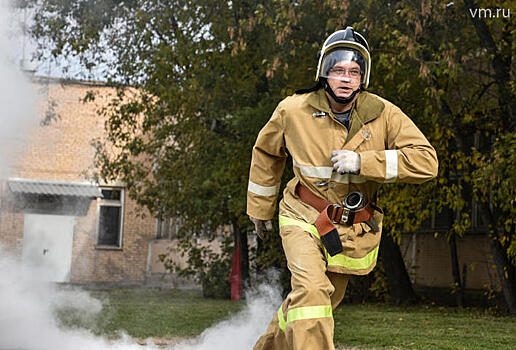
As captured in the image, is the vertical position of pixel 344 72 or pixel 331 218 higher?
pixel 344 72

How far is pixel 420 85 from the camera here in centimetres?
1267

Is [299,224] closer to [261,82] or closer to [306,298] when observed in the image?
[306,298]

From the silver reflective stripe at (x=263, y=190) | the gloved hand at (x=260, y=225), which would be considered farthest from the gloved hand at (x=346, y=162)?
the gloved hand at (x=260, y=225)

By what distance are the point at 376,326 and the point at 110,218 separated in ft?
71.1

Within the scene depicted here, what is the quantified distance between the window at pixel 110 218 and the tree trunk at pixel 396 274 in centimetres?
1648

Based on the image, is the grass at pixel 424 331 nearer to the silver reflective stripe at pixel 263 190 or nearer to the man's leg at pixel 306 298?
the silver reflective stripe at pixel 263 190

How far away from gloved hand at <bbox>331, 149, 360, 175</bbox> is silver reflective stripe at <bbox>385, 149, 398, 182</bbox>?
0.17 metres

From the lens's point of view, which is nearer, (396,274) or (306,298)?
(306,298)

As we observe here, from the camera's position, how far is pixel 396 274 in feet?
50.5

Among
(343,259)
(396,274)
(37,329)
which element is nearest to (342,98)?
(343,259)

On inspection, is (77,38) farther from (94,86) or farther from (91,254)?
(91,254)

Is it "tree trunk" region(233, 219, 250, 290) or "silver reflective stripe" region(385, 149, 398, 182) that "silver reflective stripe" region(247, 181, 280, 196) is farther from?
"tree trunk" region(233, 219, 250, 290)

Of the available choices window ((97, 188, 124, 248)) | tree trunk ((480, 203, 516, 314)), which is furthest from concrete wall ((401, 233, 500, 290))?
window ((97, 188, 124, 248))

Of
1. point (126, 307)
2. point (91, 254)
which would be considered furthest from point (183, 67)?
point (91, 254)
